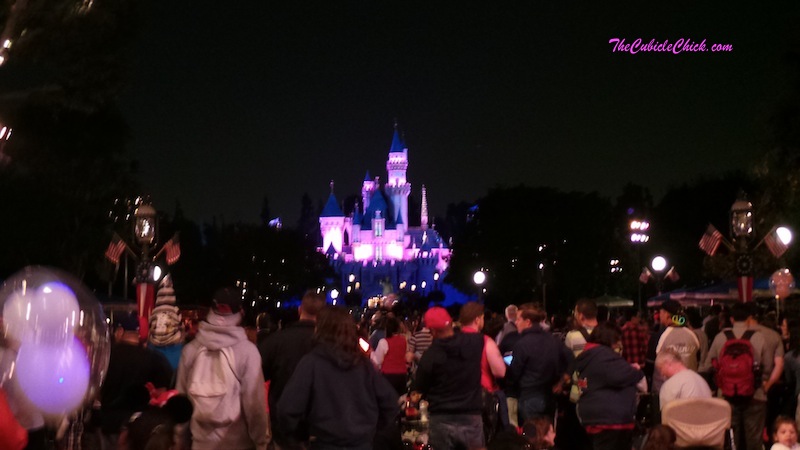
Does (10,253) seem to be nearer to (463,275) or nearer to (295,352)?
(295,352)

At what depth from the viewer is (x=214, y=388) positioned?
27.1 feet

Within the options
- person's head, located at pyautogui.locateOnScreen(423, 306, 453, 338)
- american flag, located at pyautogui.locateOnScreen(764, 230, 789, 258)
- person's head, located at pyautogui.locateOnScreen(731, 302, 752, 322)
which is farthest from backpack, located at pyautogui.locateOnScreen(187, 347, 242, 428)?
american flag, located at pyautogui.locateOnScreen(764, 230, 789, 258)

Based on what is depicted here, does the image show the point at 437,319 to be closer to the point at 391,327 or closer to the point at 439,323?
the point at 439,323

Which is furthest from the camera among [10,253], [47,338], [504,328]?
[10,253]

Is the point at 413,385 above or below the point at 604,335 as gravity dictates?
below

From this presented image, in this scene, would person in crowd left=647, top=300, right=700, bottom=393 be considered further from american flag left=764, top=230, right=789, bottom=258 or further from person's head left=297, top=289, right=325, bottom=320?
american flag left=764, top=230, right=789, bottom=258

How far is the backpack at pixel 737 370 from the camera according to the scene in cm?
1278

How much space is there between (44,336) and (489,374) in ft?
19.6

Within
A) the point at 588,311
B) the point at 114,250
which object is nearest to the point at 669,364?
the point at 588,311

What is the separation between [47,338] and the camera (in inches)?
267

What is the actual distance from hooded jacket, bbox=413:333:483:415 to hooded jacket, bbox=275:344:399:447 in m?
2.33

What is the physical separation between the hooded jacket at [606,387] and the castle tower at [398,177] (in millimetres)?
156504

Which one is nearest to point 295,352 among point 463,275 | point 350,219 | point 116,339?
point 116,339

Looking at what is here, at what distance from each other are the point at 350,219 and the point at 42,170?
131 meters
